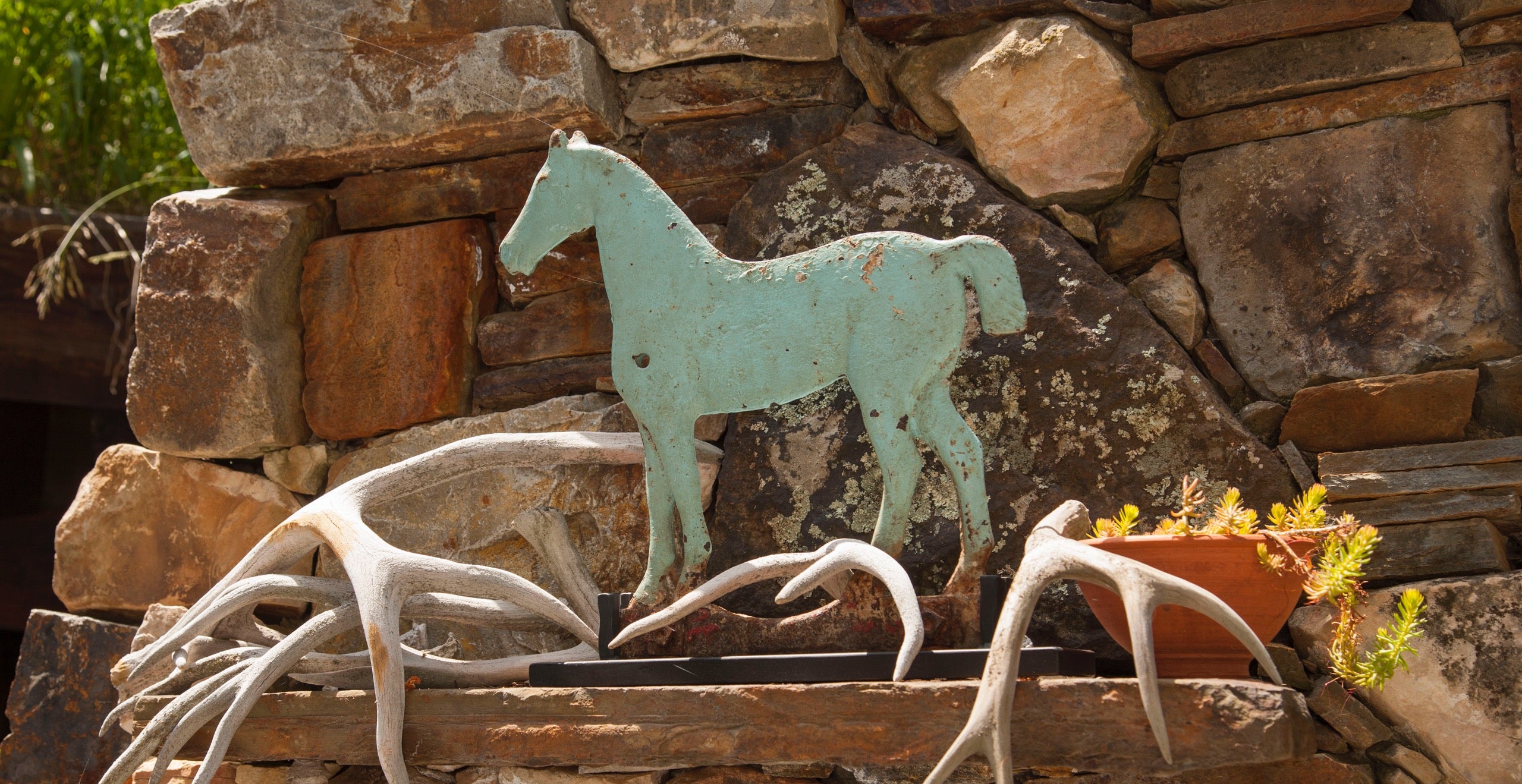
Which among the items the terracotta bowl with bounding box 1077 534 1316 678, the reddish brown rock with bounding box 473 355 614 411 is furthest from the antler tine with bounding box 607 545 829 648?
the reddish brown rock with bounding box 473 355 614 411

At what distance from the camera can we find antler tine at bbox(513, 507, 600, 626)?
2176 mm

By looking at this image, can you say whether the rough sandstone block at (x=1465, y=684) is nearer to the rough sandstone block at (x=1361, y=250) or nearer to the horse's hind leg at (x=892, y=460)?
the rough sandstone block at (x=1361, y=250)

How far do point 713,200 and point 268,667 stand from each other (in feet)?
3.90

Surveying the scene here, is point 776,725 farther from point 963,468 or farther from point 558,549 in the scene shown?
point 558,549

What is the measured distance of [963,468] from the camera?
1800 mm

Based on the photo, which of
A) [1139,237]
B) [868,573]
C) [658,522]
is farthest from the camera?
[1139,237]

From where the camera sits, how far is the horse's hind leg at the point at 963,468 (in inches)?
70.4

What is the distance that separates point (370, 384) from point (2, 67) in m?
1.86

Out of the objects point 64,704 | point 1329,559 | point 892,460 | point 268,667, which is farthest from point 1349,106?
point 64,704

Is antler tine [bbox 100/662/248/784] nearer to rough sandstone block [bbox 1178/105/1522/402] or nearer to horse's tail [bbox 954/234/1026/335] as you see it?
horse's tail [bbox 954/234/1026/335]

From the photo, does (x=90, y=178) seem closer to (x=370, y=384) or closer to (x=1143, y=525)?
(x=370, y=384)

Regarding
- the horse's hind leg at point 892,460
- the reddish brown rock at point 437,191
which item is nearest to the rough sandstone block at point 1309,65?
the horse's hind leg at point 892,460

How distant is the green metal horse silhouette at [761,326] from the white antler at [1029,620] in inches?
9.0

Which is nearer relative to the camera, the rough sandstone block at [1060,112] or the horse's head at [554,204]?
the horse's head at [554,204]
